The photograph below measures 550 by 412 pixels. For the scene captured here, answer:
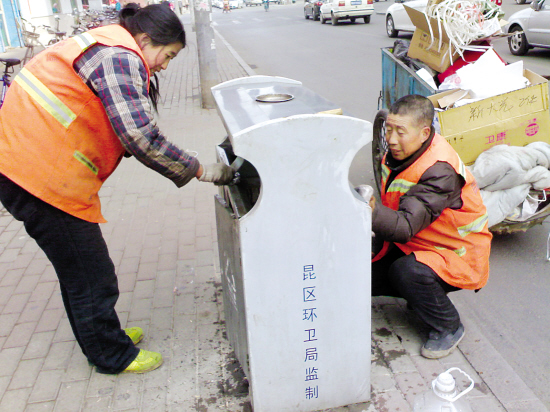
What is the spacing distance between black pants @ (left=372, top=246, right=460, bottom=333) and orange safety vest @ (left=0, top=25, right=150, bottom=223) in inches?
61.3

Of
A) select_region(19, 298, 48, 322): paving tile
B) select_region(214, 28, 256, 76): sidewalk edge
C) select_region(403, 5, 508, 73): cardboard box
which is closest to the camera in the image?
select_region(19, 298, 48, 322): paving tile

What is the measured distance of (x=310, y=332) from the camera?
2.28 metres

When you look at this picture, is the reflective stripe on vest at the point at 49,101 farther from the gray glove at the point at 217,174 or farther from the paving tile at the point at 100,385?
the paving tile at the point at 100,385

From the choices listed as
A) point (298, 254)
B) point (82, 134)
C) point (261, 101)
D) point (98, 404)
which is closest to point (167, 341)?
point (98, 404)

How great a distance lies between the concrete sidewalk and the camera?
8.36 ft

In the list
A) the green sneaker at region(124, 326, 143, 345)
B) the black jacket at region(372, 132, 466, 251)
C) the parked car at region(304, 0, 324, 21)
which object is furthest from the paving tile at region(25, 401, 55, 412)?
the parked car at region(304, 0, 324, 21)

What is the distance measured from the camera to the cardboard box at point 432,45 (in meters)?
4.47

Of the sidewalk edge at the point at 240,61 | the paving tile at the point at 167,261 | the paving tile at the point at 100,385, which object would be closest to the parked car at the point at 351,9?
the sidewalk edge at the point at 240,61

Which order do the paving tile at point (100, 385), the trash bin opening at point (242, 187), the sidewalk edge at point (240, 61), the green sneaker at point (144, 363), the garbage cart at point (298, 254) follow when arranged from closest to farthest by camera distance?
the garbage cart at point (298, 254) < the trash bin opening at point (242, 187) < the paving tile at point (100, 385) < the green sneaker at point (144, 363) < the sidewalk edge at point (240, 61)

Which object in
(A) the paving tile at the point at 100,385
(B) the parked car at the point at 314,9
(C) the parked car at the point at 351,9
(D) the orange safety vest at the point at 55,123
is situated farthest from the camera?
(B) the parked car at the point at 314,9

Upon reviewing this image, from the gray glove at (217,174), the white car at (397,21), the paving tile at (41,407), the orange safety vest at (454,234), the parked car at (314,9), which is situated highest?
the gray glove at (217,174)

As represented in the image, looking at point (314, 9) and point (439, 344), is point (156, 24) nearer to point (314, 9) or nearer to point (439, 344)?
point (439, 344)

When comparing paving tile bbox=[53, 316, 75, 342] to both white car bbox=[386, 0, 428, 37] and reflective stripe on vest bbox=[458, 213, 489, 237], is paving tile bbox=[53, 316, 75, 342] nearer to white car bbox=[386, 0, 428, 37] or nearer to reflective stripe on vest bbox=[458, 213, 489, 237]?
reflective stripe on vest bbox=[458, 213, 489, 237]

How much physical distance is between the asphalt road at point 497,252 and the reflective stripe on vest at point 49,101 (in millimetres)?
2482
